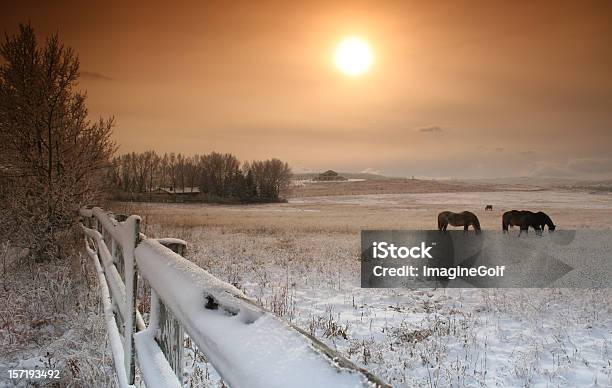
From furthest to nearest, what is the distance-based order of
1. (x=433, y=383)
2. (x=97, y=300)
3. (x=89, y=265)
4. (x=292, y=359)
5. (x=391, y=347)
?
(x=89, y=265) → (x=391, y=347) → (x=97, y=300) → (x=433, y=383) → (x=292, y=359)

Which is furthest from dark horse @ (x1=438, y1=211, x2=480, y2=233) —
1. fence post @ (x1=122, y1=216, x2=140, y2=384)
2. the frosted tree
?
fence post @ (x1=122, y1=216, x2=140, y2=384)

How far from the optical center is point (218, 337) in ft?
→ 3.73

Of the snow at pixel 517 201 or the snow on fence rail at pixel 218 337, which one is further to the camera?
the snow at pixel 517 201

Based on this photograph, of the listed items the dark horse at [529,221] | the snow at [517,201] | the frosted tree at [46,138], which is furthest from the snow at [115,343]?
the snow at [517,201]

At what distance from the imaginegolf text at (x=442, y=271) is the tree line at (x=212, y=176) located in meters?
62.1

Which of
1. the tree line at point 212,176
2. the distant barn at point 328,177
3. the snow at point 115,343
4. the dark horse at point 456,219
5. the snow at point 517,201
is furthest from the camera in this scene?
the distant barn at point 328,177

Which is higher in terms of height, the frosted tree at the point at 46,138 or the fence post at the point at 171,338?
the frosted tree at the point at 46,138

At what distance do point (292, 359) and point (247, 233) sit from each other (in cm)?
2231

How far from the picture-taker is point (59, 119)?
41.9 feet

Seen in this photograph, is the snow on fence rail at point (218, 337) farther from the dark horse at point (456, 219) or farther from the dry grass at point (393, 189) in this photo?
the dry grass at point (393, 189)

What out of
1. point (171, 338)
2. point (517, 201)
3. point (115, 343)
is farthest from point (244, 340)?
point (517, 201)

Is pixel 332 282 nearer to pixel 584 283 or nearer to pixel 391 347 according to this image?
pixel 391 347

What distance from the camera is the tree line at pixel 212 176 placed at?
8081cm

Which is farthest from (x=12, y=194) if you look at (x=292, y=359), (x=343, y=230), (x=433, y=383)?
(x=343, y=230)
